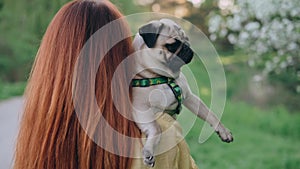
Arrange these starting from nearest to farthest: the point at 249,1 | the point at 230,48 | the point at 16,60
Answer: the point at 249,1 → the point at 230,48 → the point at 16,60

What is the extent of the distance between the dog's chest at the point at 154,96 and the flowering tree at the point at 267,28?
278 centimetres

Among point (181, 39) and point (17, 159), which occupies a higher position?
point (181, 39)

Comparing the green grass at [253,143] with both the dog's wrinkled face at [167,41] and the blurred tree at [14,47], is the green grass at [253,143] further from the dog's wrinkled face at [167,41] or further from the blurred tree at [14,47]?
the dog's wrinkled face at [167,41]

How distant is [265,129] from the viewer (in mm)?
6492

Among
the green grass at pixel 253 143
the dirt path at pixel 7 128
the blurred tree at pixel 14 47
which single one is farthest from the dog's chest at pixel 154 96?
the blurred tree at pixel 14 47

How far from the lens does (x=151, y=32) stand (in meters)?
1.36

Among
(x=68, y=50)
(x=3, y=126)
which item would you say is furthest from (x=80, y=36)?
(x=3, y=126)

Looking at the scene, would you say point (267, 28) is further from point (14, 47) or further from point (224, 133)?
point (14, 47)

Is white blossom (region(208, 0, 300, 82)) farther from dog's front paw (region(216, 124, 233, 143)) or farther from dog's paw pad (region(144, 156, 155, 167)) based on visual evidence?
dog's paw pad (region(144, 156, 155, 167))

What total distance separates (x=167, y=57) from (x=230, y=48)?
25.1 feet

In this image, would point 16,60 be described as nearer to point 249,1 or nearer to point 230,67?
point 230,67

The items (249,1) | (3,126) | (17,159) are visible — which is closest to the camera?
(17,159)

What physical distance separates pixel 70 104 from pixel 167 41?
0.28 m

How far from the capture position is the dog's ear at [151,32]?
4.46 feet
